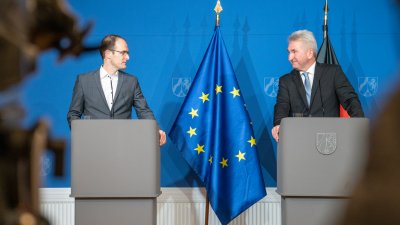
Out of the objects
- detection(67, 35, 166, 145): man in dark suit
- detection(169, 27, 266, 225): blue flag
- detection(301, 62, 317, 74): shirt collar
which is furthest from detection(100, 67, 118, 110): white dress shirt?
detection(301, 62, 317, 74): shirt collar

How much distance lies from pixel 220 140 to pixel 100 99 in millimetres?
1257

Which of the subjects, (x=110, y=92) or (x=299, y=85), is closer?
(x=299, y=85)

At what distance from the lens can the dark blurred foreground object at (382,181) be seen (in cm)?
65

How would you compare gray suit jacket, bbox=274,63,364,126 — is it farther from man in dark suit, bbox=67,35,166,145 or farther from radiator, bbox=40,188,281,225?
radiator, bbox=40,188,281,225

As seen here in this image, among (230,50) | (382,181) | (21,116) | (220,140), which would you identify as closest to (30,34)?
(21,116)

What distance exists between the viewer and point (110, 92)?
556 centimetres

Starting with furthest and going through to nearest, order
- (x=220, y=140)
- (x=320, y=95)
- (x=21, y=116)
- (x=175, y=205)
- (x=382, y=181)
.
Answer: (x=175, y=205) < (x=220, y=140) < (x=320, y=95) < (x=21, y=116) < (x=382, y=181)

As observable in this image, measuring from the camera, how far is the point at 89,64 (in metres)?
6.86

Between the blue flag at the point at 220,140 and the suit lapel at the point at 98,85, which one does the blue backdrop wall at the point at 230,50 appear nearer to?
the blue flag at the point at 220,140

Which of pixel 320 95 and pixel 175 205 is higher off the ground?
pixel 320 95

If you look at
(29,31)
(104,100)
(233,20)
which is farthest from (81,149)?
(29,31)

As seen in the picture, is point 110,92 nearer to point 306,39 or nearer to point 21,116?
point 306,39

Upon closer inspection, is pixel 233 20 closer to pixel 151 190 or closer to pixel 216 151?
pixel 216 151

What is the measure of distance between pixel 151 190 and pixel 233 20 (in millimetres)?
2937
